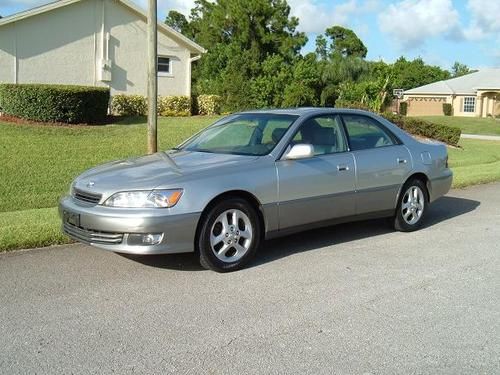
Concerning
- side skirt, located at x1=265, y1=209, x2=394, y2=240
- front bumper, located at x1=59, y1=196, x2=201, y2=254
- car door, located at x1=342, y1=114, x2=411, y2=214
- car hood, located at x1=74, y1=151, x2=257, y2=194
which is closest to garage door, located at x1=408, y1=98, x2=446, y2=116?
car door, located at x1=342, y1=114, x2=411, y2=214

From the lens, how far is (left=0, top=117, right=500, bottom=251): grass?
23.6 feet

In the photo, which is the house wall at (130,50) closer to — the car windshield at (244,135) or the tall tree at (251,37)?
the car windshield at (244,135)

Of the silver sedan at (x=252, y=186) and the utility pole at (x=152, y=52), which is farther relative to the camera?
the utility pole at (x=152, y=52)

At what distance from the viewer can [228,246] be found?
5867 millimetres

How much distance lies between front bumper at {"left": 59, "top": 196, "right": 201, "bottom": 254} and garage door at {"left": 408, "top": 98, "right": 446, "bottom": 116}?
5340 cm

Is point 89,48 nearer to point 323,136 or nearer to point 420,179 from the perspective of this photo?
point 420,179

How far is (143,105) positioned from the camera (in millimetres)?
22781

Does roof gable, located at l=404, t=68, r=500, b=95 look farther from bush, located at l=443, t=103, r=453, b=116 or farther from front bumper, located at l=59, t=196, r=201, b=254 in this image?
front bumper, located at l=59, t=196, r=201, b=254

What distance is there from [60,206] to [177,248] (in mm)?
1398

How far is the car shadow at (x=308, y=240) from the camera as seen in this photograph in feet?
20.2

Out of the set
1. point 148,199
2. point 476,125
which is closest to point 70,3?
point 148,199

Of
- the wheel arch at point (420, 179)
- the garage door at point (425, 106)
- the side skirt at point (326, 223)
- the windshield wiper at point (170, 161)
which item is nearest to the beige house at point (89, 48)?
the windshield wiper at point (170, 161)

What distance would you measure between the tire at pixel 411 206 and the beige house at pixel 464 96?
45.1m

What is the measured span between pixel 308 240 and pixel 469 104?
50092 mm
